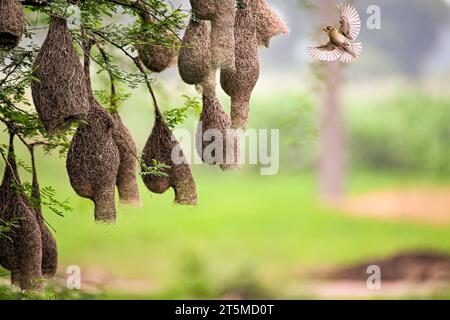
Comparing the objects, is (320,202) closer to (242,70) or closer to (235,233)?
(235,233)

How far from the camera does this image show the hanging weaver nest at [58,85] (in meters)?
2.66

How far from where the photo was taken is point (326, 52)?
9.99ft

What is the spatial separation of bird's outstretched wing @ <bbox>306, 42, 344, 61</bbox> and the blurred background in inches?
175

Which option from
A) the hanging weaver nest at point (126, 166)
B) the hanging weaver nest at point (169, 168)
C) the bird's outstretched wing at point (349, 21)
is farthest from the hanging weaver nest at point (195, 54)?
the bird's outstretched wing at point (349, 21)

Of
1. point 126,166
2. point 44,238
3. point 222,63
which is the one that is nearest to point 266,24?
point 222,63

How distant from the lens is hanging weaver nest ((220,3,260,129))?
2.89 meters

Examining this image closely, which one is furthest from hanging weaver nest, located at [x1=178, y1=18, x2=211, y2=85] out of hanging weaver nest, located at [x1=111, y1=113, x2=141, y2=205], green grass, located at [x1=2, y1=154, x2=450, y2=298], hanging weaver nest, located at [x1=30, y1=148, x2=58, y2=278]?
green grass, located at [x1=2, y1=154, x2=450, y2=298]

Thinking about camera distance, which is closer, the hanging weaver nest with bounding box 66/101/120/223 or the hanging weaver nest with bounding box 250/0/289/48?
the hanging weaver nest with bounding box 66/101/120/223

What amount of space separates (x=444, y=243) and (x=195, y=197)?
8.08 m

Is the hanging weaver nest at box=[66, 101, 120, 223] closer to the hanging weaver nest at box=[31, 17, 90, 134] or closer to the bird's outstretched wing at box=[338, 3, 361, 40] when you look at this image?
the hanging weaver nest at box=[31, 17, 90, 134]

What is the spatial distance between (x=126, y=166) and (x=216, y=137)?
43 centimetres
